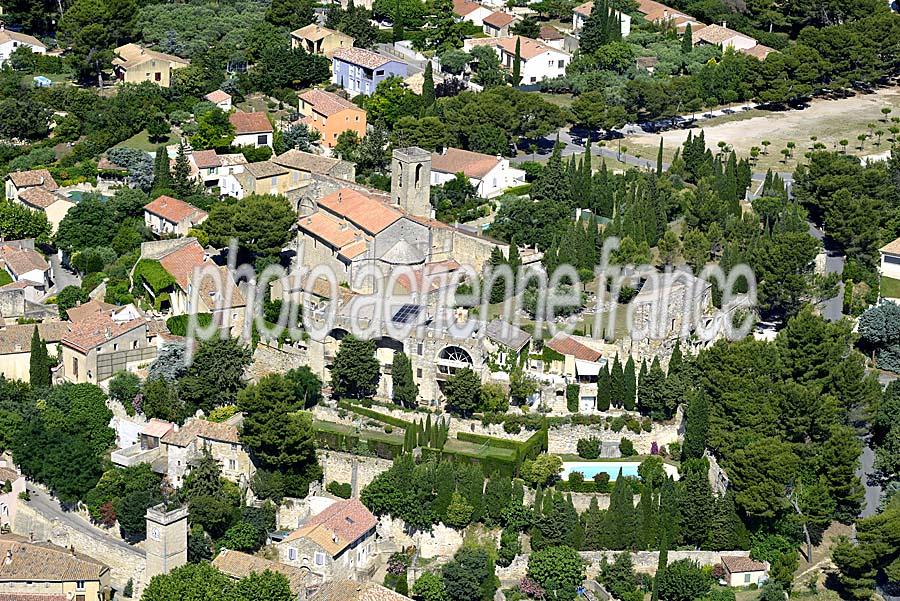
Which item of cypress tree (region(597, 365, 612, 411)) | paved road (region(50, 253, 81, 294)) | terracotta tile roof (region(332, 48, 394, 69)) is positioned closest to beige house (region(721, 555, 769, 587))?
cypress tree (region(597, 365, 612, 411))

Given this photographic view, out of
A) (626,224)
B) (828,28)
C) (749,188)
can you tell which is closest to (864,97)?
(828,28)

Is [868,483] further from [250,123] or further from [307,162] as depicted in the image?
[250,123]

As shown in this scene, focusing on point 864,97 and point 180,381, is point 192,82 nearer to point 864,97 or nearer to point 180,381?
point 180,381

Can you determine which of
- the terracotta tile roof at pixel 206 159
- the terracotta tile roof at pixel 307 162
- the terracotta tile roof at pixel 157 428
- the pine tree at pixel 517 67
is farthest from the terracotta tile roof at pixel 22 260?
the pine tree at pixel 517 67

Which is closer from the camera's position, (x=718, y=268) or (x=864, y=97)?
(x=718, y=268)

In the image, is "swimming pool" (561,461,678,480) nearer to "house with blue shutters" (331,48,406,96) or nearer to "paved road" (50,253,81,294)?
"paved road" (50,253,81,294)

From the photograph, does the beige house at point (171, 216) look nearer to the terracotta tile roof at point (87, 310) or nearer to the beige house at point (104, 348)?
the terracotta tile roof at point (87, 310)
